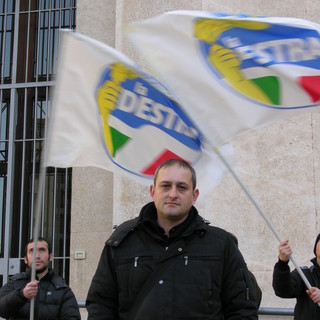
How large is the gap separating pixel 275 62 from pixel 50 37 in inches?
207

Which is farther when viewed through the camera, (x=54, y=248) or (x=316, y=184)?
(x=54, y=248)

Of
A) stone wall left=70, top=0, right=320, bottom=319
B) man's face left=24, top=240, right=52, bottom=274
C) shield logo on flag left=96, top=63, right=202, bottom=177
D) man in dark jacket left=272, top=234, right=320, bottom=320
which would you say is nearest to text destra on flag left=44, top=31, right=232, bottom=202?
shield logo on flag left=96, top=63, right=202, bottom=177

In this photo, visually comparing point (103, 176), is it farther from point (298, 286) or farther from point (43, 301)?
point (298, 286)

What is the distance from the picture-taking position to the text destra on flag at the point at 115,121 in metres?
4.09

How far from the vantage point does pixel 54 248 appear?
26.6 feet

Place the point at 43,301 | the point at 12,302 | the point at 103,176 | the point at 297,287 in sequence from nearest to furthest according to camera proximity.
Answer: the point at 297,287 → the point at 12,302 → the point at 43,301 → the point at 103,176

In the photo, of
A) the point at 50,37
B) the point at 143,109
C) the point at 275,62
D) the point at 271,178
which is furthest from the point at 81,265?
the point at 275,62

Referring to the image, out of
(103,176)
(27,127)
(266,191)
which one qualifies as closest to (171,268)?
(266,191)

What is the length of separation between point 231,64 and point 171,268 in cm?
144

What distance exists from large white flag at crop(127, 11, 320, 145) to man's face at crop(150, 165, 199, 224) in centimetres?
72

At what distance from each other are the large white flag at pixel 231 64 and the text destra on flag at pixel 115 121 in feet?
0.51

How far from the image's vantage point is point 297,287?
4.70m

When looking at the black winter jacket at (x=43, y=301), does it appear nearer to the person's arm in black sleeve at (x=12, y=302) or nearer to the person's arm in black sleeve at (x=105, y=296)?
the person's arm in black sleeve at (x=12, y=302)

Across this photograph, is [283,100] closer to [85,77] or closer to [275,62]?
[275,62]
